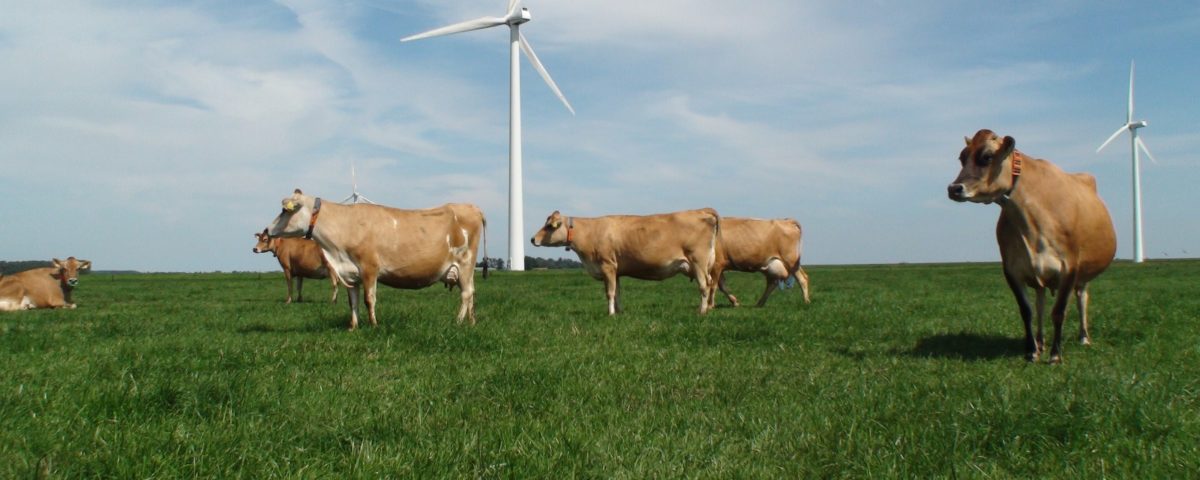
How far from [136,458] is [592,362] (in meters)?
3.92

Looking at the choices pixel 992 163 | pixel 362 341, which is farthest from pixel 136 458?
pixel 992 163

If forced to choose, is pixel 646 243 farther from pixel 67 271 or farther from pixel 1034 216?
pixel 67 271

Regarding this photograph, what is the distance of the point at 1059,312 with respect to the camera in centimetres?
702

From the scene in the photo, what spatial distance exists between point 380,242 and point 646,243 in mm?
5287

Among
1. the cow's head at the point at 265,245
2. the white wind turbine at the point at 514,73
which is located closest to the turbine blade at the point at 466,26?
the white wind turbine at the point at 514,73

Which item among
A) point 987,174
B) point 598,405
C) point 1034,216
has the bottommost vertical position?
point 598,405

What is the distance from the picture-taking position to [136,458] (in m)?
3.66

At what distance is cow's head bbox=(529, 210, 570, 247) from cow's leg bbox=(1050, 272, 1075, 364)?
29.8 ft

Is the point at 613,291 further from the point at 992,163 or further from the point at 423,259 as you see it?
the point at 992,163

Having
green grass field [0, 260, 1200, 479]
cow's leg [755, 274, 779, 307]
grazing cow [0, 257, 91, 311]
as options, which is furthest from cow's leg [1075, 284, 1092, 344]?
grazing cow [0, 257, 91, 311]

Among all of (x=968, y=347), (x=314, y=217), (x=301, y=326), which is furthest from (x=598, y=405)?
(x=301, y=326)

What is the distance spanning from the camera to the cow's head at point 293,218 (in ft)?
34.1

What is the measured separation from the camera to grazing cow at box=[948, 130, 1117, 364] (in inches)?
278

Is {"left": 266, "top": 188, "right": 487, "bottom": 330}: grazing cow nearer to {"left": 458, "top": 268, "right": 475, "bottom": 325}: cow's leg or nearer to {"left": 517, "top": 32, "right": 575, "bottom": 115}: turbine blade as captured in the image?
{"left": 458, "top": 268, "right": 475, "bottom": 325}: cow's leg
